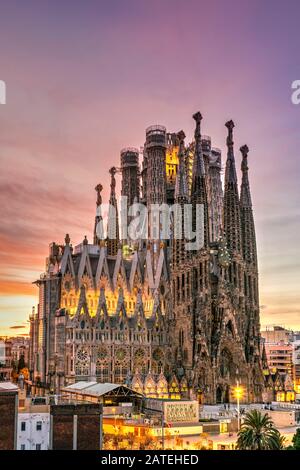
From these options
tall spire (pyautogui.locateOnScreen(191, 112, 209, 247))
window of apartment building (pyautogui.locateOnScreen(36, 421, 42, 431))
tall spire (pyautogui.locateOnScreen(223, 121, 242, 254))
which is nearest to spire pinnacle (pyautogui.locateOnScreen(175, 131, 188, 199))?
tall spire (pyautogui.locateOnScreen(191, 112, 209, 247))

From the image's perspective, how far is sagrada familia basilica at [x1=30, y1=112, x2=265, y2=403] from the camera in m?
78.1

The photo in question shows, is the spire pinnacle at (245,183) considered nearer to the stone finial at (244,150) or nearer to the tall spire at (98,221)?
the stone finial at (244,150)

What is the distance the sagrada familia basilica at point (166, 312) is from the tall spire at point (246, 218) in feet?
0.48

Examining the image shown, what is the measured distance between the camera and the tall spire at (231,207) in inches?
3324

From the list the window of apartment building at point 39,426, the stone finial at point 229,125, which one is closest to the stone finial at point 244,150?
the stone finial at point 229,125

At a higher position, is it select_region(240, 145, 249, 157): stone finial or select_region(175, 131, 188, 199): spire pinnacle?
select_region(240, 145, 249, 157): stone finial

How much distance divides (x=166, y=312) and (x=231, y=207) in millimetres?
17345

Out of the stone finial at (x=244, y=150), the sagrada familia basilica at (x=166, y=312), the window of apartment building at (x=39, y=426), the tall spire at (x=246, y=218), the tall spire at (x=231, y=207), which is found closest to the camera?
the window of apartment building at (x=39, y=426)

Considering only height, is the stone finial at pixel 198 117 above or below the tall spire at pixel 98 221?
above

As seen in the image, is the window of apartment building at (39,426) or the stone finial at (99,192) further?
the stone finial at (99,192)

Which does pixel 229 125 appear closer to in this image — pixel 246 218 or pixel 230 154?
pixel 230 154

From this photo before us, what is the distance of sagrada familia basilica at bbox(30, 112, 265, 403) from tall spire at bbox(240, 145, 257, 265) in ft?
0.48

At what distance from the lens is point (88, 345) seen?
78812 millimetres

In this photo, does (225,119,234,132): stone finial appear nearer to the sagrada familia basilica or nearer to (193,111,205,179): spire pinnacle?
the sagrada familia basilica
